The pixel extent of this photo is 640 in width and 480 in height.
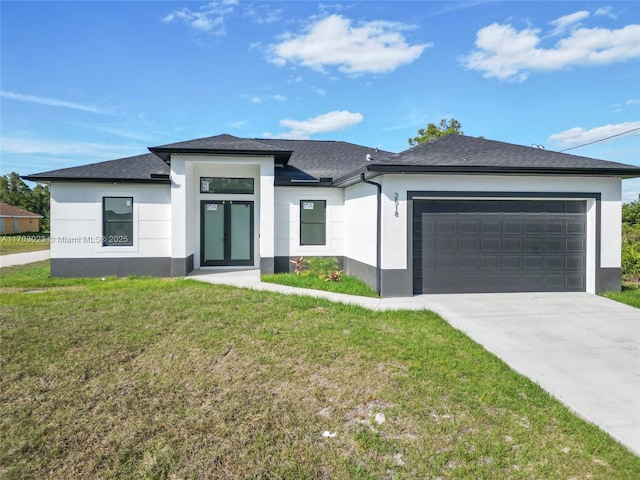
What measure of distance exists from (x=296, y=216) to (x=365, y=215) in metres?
2.85

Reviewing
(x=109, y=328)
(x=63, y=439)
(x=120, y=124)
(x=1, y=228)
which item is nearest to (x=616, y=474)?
(x=63, y=439)

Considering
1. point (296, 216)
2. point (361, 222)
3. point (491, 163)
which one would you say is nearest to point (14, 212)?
point (296, 216)

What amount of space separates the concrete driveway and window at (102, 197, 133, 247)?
8820 millimetres

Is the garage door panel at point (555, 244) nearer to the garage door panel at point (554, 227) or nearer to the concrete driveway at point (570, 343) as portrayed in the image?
the garage door panel at point (554, 227)

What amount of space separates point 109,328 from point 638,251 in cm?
1398

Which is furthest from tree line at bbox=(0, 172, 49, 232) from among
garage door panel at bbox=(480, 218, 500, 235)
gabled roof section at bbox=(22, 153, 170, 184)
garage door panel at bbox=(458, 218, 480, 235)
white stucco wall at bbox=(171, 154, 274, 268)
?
garage door panel at bbox=(480, 218, 500, 235)

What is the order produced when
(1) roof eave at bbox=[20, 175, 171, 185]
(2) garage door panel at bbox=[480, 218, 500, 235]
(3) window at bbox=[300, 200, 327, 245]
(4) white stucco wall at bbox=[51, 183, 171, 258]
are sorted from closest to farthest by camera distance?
(2) garage door panel at bbox=[480, 218, 500, 235]
(1) roof eave at bbox=[20, 175, 171, 185]
(4) white stucco wall at bbox=[51, 183, 171, 258]
(3) window at bbox=[300, 200, 327, 245]

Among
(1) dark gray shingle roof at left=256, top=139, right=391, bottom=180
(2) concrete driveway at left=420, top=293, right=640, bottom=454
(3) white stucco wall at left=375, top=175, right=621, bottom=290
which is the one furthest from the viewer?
(1) dark gray shingle roof at left=256, top=139, right=391, bottom=180

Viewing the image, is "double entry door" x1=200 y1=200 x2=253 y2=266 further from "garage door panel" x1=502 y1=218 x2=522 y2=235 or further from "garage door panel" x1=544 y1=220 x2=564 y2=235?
"garage door panel" x1=544 y1=220 x2=564 y2=235

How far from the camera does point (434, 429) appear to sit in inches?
126

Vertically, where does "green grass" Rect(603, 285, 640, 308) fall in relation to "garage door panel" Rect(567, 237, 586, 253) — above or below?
below

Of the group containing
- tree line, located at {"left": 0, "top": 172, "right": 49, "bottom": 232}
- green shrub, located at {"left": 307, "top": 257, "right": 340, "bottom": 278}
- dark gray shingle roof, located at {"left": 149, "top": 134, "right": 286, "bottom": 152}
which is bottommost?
green shrub, located at {"left": 307, "top": 257, "right": 340, "bottom": 278}

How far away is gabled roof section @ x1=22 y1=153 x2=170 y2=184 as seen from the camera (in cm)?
1073

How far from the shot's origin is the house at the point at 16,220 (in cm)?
4222
